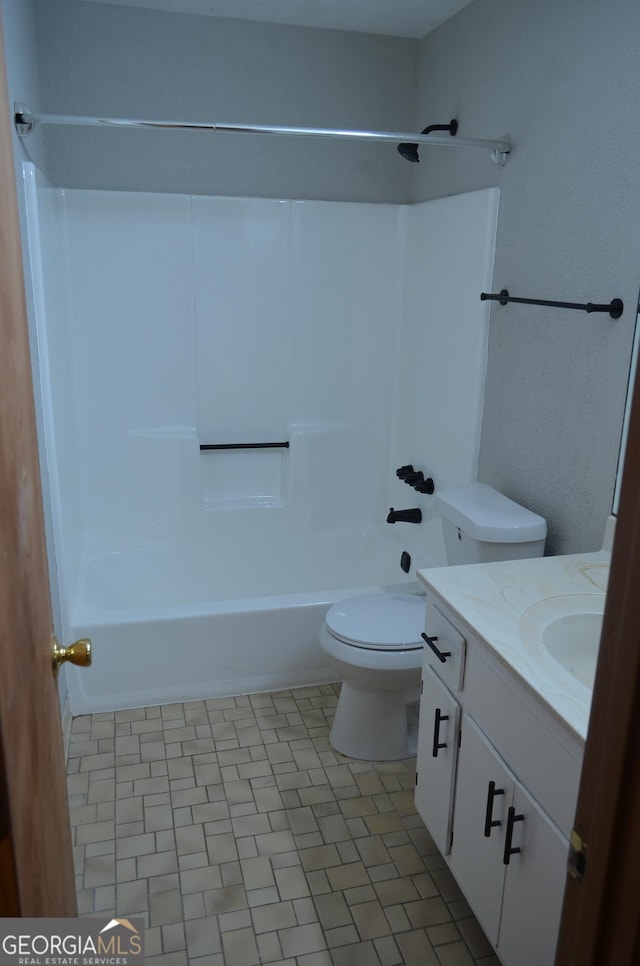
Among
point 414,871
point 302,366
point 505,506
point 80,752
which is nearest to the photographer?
point 414,871

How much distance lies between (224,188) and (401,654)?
A: 6.74 ft

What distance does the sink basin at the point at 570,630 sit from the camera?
5.33 feet

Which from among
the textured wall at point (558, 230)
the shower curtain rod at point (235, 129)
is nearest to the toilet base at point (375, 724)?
the textured wall at point (558, 230)

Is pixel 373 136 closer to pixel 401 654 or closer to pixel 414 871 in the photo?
pixel 401 654

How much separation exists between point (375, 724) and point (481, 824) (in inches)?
33.3

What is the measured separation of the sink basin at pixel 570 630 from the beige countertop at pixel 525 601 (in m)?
0.04

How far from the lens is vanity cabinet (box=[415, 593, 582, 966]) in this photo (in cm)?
135

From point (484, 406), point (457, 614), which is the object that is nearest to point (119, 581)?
point (484, 406)

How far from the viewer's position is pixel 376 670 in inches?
91.7

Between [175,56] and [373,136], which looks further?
[175,56]

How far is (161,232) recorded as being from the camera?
3111 millimetres

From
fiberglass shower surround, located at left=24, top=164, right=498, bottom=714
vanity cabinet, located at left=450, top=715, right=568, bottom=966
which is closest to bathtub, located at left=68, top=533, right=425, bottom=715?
fiberglass shower surround, located at left=24, top=164, right=498, bottom=714

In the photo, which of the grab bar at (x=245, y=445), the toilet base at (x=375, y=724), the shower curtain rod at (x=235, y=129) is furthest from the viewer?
the grab bar at (x=245, y=445)

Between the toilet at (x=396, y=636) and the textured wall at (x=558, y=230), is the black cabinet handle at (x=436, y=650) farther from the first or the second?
the textured wall at (x=558, y=230)
